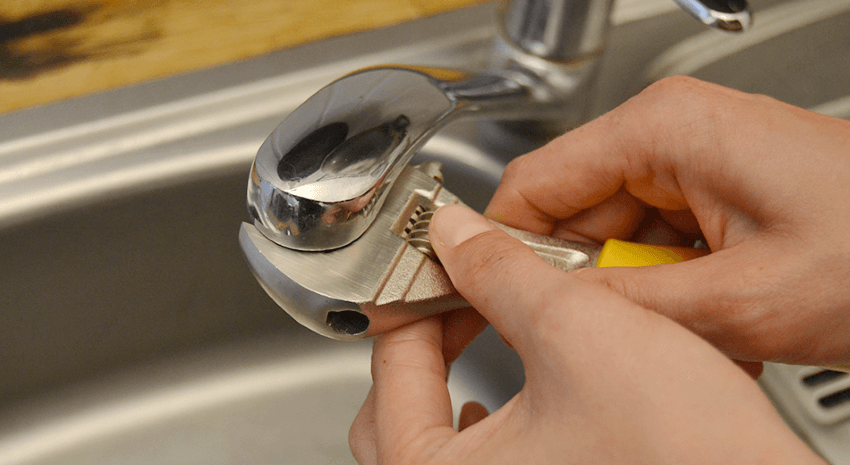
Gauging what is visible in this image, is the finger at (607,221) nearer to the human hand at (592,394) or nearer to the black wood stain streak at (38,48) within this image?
the human hand at (592,394)

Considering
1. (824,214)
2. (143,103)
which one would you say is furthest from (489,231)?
(143,103)

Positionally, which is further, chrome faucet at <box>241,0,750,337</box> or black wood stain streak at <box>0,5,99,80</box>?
black wood stain streak at <box>0,5,99,80</box>

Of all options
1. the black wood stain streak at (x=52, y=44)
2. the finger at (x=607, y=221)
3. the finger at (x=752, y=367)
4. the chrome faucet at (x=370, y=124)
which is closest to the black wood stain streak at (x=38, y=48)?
the black wood stain streak at (x=52, y=44)

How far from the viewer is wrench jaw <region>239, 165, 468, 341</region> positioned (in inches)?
11.7

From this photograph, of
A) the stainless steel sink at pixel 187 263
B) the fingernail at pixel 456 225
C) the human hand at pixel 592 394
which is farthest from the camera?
the stainless steel sink at pixel 187 263

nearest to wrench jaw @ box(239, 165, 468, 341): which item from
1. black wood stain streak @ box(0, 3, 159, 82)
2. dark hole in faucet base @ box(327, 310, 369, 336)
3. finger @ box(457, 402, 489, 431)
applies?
dark hole in faucet base @ box(327, 310, 369, 336)

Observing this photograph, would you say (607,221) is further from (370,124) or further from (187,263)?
(187,263)

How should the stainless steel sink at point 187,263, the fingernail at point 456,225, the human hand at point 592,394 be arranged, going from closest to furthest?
the human hand at point 592,394, the fingernail at point 456,225, the stainless steel sink at point 187,263

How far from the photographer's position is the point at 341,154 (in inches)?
11.8

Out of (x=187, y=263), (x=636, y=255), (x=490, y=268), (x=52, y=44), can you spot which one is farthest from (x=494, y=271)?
(x=52, y=44)

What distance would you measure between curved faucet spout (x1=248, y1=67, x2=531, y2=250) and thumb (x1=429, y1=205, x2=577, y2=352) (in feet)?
0.14

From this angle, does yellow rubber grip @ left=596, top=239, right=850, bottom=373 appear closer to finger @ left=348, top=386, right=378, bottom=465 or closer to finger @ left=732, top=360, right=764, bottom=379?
finger @ left=732, top=360, right=764, bottom=379

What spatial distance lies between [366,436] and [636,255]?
0.62ft

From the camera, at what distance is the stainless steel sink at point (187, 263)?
0.42 m
